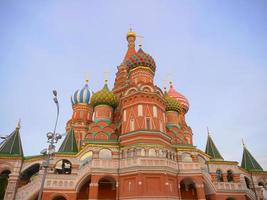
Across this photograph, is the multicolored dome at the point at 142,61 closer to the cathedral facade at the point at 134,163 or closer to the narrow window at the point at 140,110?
the cathedral facade at the point at 134,163

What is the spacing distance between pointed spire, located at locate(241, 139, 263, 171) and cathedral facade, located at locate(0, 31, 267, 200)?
0.13m

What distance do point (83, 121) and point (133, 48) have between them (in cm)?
1683

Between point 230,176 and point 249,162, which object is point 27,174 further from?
point 249,162

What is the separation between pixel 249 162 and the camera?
3244cm

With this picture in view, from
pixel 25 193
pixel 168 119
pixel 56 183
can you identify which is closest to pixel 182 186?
pixel 168 119

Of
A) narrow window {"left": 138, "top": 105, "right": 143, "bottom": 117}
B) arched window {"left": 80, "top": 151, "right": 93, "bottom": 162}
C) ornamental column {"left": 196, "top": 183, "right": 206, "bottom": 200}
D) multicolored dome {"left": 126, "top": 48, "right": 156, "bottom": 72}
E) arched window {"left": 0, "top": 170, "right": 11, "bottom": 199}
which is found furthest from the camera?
multicolored dome {"left": 126, "top": 48, "right": 156, "bottom": 72}

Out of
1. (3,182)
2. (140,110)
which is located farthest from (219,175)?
(3,182)

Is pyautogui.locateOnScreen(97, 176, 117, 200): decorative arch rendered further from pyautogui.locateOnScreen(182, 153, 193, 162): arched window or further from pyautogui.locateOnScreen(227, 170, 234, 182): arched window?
pyautogui.locateOnScreen(227, 170, 234, 182): arched window

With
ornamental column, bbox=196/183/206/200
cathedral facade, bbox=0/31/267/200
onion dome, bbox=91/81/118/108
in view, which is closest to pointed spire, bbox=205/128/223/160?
cathedral facade, bbox=0/31/267/200

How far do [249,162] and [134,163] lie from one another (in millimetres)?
20626

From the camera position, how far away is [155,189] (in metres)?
20.2

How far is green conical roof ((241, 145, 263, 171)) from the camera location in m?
31.6

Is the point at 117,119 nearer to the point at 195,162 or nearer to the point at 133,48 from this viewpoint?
the point at 195,162

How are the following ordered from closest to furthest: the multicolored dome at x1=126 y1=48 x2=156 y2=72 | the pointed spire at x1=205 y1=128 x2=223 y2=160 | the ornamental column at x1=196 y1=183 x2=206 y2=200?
1. the ornamental column at x1=196 y1=183 x2=206 y2=200
2. the multicolored dome at x1=126 y1=48 x2=156 y2=72
3. the pointed spire at x1=205 y1=128 x2=223 y2=160
